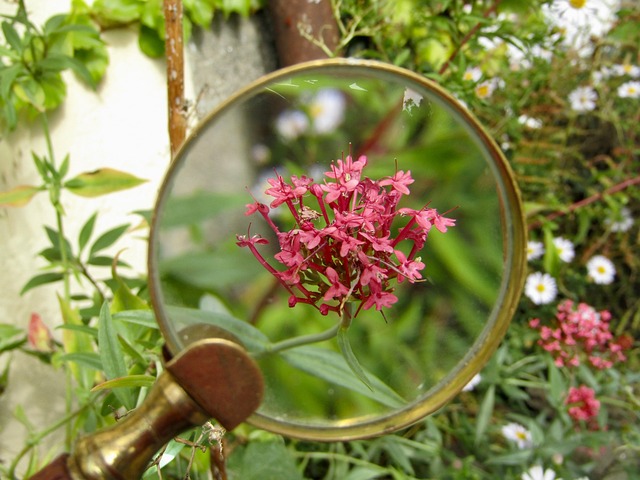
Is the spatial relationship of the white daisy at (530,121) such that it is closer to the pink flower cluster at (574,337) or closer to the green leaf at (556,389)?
the pink flower cluster at (574,337)

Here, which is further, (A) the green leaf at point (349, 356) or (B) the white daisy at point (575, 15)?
(B) the white daisy at point (575, 15)

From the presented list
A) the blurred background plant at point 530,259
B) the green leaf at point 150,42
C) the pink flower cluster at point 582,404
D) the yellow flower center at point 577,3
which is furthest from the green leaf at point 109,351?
the yellow flower center at point 577,3

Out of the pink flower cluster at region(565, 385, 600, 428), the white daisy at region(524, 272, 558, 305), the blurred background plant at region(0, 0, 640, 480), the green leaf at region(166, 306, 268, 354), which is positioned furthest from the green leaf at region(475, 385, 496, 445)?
the green leaf at region(166, 306, 268, 354)

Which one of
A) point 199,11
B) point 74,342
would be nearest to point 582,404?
point 74,342

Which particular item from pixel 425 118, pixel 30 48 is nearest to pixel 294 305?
pixel 425 118

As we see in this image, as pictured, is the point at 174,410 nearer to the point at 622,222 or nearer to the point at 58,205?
the point at 58,205

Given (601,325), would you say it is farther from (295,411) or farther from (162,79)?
(162,79)

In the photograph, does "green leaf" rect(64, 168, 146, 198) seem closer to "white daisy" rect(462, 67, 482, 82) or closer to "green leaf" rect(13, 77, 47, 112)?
"green leaf" rect(13, 77, 47, 112)
